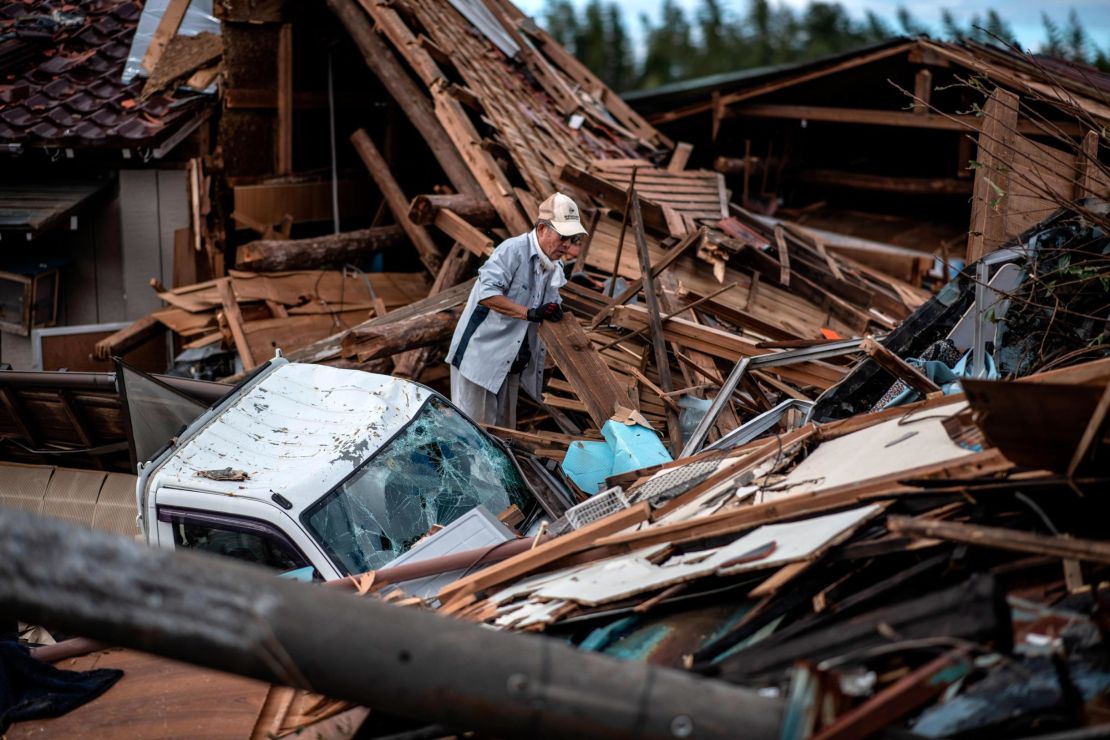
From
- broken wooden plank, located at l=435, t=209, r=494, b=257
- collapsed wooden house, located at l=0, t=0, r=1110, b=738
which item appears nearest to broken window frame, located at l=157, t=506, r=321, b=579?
collapsed wooden house, located at l=0, t=0, r=1110, b=738

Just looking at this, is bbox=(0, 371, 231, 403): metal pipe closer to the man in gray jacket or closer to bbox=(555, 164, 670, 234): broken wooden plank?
the man in gray jacket

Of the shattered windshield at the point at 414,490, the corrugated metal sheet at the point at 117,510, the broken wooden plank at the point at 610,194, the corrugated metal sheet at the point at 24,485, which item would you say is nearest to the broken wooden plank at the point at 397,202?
the broken wooden plank at the point at 610,194

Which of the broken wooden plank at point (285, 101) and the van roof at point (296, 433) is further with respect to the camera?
the broken wooden plank at point (285, 101)

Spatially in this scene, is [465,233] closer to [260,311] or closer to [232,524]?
[260,311]

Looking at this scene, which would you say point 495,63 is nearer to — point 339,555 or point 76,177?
point 76,177

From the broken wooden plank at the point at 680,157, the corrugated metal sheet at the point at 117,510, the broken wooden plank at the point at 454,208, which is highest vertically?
the broken wooden plank at the point at 680,157

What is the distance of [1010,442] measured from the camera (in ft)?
10.8

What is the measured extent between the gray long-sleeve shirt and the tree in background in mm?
29480

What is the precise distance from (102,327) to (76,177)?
5.53 ft

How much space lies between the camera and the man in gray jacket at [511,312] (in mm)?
7160

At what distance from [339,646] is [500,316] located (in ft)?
16.1

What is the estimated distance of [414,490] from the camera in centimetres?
555

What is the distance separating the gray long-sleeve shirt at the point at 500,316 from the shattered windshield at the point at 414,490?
125 centimetres

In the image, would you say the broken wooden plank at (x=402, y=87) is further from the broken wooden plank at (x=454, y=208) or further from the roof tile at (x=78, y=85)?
the roof tile at (x=78, y=85)
